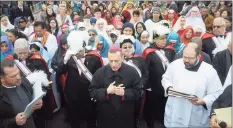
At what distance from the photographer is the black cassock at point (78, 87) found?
4578mm

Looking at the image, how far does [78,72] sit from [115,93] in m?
1.20

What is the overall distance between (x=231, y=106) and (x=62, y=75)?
2.69 meters

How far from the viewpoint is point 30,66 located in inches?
175

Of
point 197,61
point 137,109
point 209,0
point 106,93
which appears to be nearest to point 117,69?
point 106,93

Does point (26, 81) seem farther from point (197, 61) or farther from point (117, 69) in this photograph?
point (197, 61)

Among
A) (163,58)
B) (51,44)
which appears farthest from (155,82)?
(51,44)

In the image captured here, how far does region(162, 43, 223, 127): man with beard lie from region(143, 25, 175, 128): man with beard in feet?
3.54

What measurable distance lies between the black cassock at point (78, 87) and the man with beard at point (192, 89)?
1381mm

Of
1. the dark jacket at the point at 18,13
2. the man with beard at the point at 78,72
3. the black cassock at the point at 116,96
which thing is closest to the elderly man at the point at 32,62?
the man with beard at the point at 78,72

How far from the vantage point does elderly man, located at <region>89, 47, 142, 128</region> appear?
357 centimetres

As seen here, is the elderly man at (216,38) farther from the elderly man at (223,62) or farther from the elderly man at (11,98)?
the elderly man at (11,98)

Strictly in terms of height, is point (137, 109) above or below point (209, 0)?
below

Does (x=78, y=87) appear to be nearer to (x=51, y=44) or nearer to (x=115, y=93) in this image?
(x=115, y=93)

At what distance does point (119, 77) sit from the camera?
3.63 m
